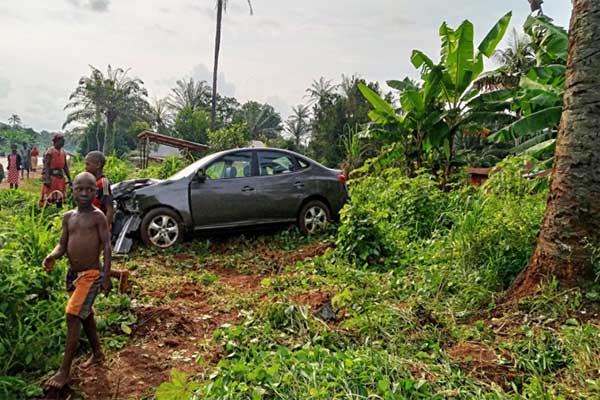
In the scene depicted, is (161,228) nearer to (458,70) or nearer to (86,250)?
(86,250)

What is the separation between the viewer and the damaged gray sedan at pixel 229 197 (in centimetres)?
670

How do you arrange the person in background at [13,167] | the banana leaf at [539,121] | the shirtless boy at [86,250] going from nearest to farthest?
1. the shirtless boy at [86,250]
2. the banana leaf at [539,121]
3. the person in background at [13,167]

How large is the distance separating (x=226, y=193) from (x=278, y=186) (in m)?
0.91

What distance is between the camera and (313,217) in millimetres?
7609

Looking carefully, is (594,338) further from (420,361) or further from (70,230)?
(70,230)

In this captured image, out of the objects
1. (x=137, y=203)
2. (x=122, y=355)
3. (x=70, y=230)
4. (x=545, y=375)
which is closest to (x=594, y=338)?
(x=545, y=375)

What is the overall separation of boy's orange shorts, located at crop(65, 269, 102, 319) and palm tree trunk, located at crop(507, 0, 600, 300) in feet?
11.3

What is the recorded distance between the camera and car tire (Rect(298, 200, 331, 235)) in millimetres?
7539

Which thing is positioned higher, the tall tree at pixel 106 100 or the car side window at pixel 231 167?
the tall tree at pixel 106 100

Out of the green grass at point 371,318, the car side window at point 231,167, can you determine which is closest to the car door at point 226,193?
the car side window at point 231,167

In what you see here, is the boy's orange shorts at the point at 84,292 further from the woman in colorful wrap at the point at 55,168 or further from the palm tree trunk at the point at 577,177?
the woman in colorful wrap at the point at 55,168

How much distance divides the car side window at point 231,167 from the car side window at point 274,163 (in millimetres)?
210

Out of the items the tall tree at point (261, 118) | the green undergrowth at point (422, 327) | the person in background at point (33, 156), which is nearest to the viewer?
the green undergrowth at point (422, 327)

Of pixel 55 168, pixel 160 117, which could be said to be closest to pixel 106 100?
pixel 160 117
